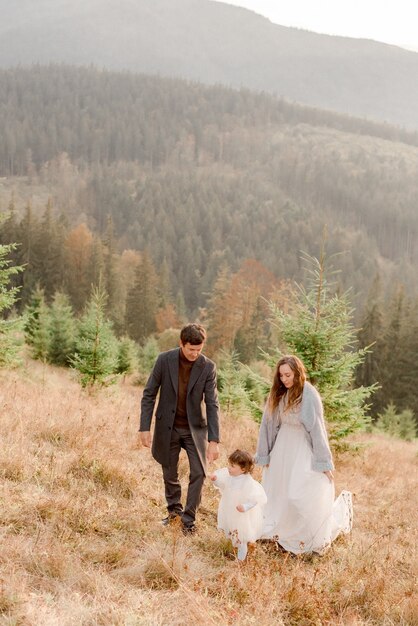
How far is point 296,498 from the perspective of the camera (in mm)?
6078

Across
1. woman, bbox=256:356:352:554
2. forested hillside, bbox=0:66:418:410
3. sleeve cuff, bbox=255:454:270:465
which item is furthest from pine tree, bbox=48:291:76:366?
woman, bbox=256:356:352:554

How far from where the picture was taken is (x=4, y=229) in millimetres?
69188

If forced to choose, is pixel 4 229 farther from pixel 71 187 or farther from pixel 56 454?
pixel 71 187

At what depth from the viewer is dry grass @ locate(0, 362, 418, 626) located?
4.10 metres

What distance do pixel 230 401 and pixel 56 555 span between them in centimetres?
1391

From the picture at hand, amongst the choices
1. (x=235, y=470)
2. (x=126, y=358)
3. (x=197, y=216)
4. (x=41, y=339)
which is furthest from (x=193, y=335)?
(x=197, y=216)

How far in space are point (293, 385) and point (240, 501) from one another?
51.7 inches

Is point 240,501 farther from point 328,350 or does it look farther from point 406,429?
point 406,429

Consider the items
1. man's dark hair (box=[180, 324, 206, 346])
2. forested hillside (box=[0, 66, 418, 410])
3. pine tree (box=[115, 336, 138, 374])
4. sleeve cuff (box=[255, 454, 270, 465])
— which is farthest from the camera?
forested hillside (box=[0, 66, 418, 410])

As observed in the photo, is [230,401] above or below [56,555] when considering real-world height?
below

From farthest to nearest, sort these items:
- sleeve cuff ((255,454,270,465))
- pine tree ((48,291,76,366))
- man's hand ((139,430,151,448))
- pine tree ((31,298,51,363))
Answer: pine tree ((48,291,76,366)) < pine tree ((31,298,51,363)) < sleeve cuff ((255,454,270,465)) < man's hand ((139,430,151,448))

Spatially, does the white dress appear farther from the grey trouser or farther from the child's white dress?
the grey trouser

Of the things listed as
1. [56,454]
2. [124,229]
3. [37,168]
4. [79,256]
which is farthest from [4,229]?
[37,168]

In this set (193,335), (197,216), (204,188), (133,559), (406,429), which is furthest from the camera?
(204,188)
